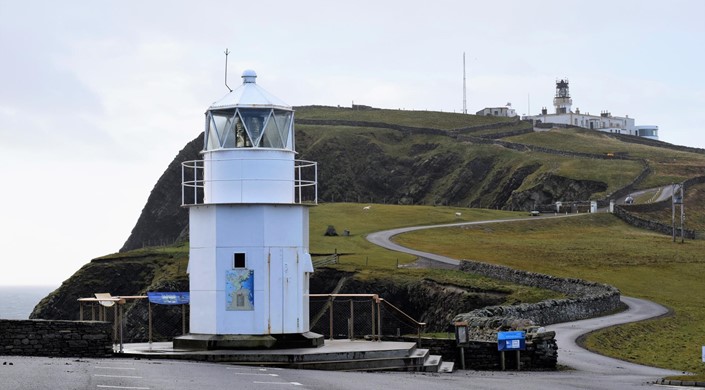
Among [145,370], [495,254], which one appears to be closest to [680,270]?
[495,254]

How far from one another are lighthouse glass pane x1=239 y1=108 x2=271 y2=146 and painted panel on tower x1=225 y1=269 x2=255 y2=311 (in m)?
3.64

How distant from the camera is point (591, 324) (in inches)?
1998

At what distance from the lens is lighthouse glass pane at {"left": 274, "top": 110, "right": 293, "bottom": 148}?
106ft

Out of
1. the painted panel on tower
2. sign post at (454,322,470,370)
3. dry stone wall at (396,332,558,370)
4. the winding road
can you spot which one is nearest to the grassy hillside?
the winding road

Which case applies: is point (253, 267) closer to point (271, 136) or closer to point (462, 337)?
point (271, 136)

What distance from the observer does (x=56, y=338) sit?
98.7ft

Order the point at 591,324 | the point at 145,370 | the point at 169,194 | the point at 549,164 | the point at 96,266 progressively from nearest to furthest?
the point at 145,370 < the point at 591,324 < the point at 96,266 < the point at 549,164 < the point at 169,194

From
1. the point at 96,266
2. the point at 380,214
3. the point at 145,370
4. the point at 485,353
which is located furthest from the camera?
the point at 380,214

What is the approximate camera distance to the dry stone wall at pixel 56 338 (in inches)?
1175

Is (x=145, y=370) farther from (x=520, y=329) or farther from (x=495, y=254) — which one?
(x=495, y=254)

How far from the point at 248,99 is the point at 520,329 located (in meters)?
12.3

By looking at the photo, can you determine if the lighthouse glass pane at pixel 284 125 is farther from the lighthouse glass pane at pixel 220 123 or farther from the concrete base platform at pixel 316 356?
the concrete base platform at pixel 316 356

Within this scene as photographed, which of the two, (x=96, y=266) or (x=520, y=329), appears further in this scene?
(x=96, y=266)

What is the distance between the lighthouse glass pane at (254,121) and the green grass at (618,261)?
1593cm
